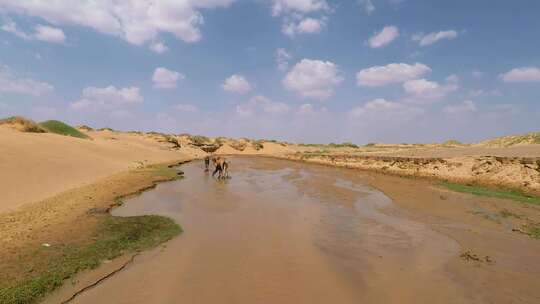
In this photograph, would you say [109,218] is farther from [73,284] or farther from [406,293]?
[406,293]

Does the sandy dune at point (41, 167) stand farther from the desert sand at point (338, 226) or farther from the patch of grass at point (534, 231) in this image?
the patch of grass at point (534, 231)

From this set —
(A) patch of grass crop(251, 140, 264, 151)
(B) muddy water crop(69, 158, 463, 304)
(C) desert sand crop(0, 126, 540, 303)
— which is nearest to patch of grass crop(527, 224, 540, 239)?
(C) desert sand crop(0, 126, 540, 303)

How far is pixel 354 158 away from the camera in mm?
36594

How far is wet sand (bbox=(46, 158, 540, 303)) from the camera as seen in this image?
5770mm

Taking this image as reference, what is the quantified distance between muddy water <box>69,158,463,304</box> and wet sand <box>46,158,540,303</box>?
2 cm

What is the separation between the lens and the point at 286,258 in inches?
298

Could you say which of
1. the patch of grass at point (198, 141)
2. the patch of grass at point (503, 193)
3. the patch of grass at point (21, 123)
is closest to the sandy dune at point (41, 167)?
the patch of grass at point (21, 123)

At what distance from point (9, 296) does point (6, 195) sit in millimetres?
8214

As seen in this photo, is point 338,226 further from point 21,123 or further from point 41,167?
point 21,123

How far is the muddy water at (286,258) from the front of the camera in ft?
18.9

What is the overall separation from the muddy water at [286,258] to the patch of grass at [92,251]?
60 centimetres

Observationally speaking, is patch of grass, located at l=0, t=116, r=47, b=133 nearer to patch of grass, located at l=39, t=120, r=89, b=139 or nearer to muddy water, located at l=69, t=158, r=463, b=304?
patch of grass, located at l=39, t=120, r=89, b=139

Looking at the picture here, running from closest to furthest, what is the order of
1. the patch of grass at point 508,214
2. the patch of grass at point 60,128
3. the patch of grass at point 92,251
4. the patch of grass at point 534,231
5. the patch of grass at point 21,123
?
the patch of grass at point 92,251, the patch of grass at point 534,231, the patch of grass at point 508,214, the patch of grass at point 21,123, the patch of grass at point 60,128

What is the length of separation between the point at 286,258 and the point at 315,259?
2.22ft
